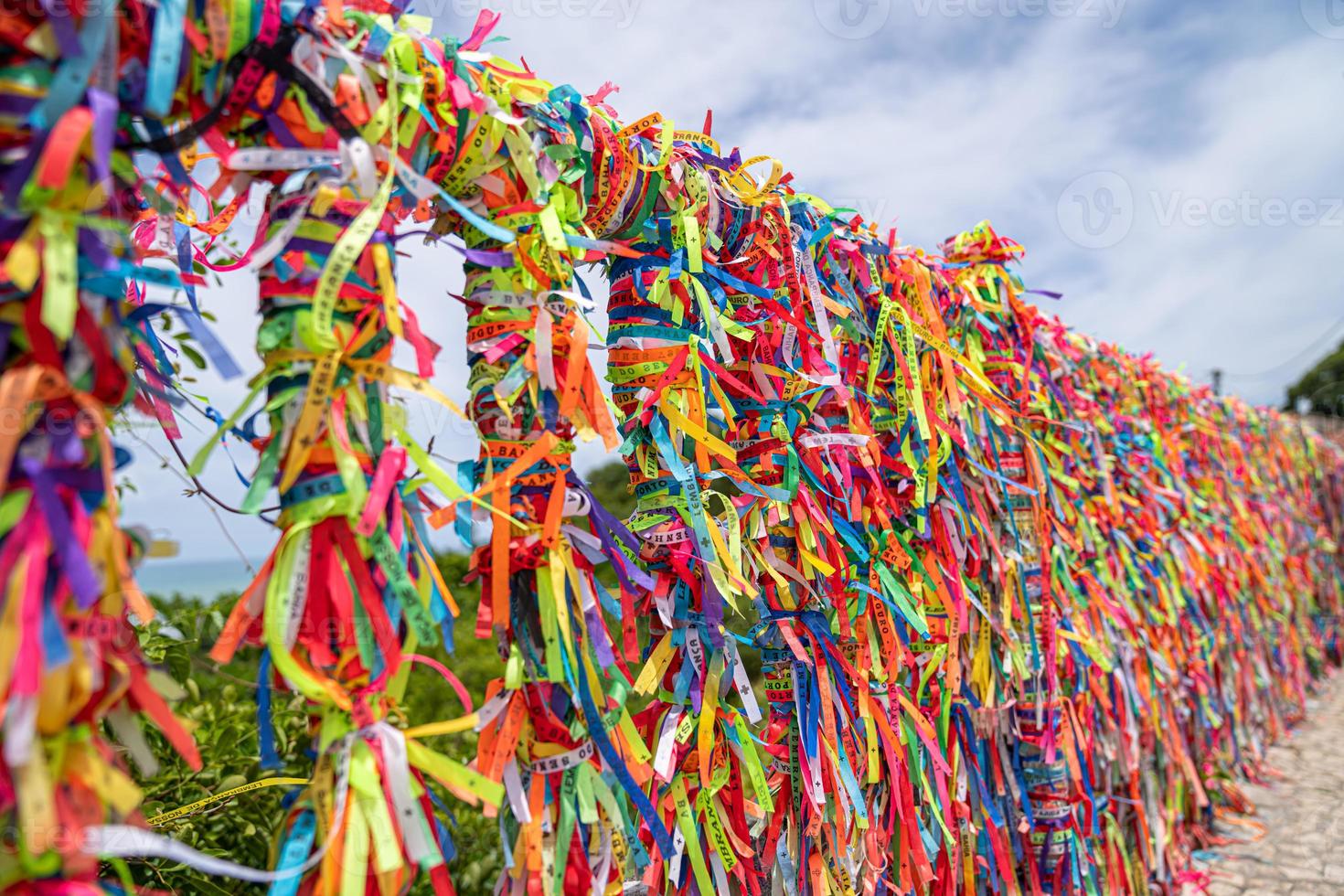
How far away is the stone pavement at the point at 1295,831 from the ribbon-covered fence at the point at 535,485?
1006 mm

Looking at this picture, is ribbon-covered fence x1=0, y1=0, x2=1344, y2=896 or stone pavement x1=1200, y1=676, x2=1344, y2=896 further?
stone pavement x1=1200, y1=676, x2=1344, y2=896

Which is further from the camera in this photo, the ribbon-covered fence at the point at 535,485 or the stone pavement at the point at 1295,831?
the stone pavement at the point at 1295,831

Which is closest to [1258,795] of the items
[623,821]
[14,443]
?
[623,821]

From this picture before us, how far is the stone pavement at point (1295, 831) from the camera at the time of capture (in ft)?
7.95

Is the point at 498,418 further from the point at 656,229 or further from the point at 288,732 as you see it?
the point at 288,732

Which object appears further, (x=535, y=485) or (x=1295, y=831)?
(x=1295, y=831)

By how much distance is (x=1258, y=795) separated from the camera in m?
3.23

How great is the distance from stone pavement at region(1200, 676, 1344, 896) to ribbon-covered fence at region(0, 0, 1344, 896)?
101 centimetres

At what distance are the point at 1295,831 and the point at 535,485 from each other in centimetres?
339

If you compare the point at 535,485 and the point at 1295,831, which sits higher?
the point at 535,485

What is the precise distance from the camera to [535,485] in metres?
0.89

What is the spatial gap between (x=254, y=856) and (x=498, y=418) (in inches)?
51.7

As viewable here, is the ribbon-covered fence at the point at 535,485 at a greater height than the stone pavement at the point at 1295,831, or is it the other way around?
the ribbon-covered fence at the point at 535,485

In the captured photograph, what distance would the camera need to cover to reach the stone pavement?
242 cm
